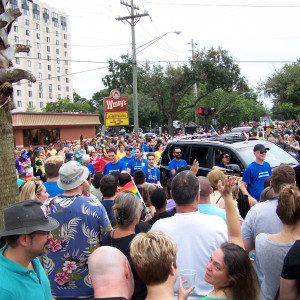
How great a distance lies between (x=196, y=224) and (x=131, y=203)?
0.60 m

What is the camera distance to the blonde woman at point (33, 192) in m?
4.44

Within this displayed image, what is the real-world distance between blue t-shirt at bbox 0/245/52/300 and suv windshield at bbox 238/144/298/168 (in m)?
5.92

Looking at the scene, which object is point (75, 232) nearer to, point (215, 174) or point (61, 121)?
point (215, 174)

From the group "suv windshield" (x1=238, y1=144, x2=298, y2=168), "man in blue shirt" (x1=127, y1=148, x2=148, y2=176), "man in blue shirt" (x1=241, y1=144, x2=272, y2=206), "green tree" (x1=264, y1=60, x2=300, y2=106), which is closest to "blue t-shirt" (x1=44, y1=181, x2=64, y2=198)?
"man in blue shirt" (x1=241, y1=144, x2=272, y2=206)

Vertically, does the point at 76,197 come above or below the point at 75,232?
above

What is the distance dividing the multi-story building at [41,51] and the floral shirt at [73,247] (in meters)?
91.2

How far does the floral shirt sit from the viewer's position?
131 inches

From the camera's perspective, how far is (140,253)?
2195mm

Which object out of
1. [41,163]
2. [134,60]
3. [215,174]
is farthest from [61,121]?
[215,174]

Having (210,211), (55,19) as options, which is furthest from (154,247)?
(55,19)

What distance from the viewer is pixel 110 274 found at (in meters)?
2.17

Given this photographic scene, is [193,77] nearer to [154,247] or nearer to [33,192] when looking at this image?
[33,192]

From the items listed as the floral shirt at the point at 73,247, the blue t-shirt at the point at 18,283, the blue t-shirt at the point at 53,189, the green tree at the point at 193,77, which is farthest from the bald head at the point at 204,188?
the green tree at the point at 193,77

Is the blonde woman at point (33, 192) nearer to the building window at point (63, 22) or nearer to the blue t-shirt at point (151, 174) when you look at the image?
the blue t-shirt at point (151, 174)
